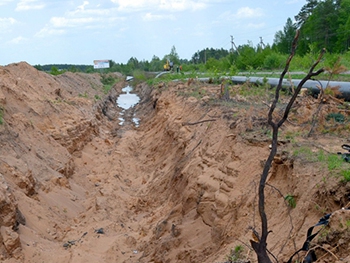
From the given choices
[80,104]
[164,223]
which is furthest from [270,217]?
[80,104]

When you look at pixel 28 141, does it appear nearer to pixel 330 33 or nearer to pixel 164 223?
pixel 164 223

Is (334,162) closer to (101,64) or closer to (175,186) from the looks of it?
(175,186)

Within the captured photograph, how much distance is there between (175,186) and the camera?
32.9 feet

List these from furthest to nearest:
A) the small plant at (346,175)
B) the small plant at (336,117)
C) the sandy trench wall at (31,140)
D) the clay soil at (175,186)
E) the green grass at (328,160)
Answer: the small plant at (336,117) → the sandy trench wall at (31,140) → the clay soil at (175,186) → the green grass at (328,160) → the small plant at (346,175)

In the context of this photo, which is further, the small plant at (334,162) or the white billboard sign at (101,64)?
the white billboard sign at (101,64)

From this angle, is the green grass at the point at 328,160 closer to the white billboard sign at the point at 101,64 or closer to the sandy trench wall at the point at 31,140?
the sandy trench wall at the point at 31,140

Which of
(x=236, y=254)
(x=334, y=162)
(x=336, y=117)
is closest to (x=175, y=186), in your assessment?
(x=336, y=117)

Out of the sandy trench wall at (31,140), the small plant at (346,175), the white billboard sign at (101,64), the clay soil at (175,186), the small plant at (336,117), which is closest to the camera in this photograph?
the small plant at (346,175)

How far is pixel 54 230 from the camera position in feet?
28.7

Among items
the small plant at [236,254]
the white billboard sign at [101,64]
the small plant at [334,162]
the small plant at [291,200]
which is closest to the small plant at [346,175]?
the small plant at [334,162]

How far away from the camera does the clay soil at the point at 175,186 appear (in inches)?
203

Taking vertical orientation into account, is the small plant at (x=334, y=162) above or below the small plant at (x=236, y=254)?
above

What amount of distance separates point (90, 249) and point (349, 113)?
5962 mm

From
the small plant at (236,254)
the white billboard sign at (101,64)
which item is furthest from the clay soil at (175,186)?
the white billboard sign at (101,64)
